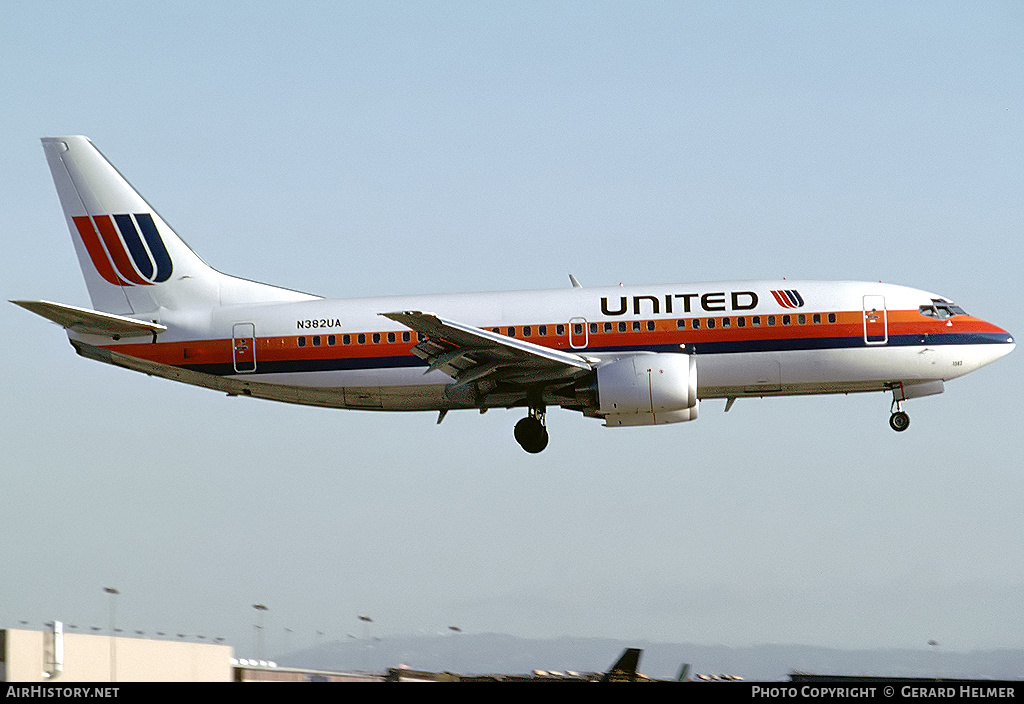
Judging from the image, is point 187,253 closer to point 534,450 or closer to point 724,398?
point 534,450

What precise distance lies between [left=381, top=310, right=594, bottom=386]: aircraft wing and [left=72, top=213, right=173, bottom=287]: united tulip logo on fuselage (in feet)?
34.5

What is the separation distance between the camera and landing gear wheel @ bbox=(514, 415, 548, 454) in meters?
43.1

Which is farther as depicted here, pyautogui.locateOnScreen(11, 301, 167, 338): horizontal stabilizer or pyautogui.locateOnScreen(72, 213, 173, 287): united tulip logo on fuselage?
pyautogui.locateOnScreen(72, 213, 173, 287): united tulip logo on fuselage

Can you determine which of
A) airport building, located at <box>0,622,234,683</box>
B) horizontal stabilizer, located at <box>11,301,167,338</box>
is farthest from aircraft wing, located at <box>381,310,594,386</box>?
airport building, located at <box>0,622,234,683</box>

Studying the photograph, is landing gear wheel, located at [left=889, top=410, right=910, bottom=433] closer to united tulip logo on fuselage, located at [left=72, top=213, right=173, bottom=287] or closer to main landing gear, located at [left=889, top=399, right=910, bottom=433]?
main landing gear, located at [left=889, top=399, right=910, bottom=433]

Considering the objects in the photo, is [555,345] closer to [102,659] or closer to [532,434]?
[532,434]

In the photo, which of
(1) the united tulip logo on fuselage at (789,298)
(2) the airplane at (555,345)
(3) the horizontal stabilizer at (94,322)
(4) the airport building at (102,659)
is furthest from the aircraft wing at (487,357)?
(4) the airport building at (102,659)

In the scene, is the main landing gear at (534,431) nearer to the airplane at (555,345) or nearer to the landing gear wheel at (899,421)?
the airplane at (555,345)

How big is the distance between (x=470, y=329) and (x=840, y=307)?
36.1 feet

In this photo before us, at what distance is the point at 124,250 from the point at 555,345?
15095 mm

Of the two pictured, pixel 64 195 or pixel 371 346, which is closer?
pixel 371 346

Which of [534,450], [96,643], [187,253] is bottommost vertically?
[96,643]

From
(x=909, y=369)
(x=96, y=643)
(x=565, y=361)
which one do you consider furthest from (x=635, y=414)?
(x=96, y=643)

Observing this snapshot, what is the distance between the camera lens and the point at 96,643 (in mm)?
35719
